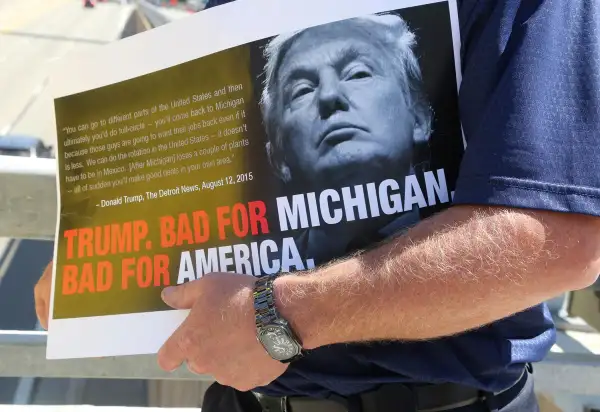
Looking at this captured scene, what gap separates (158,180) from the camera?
4.02 ft

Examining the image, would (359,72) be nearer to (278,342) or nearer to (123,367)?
(278,342)

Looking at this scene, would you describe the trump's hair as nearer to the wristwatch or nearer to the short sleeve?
the short sleeve

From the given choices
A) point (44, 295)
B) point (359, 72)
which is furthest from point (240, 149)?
point (44, 295)

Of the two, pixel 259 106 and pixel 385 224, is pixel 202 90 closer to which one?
pixel 259 106

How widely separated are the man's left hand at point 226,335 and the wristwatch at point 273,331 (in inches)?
0.5

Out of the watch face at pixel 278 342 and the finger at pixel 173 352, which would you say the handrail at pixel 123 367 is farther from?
the watch face at pixel 278 342

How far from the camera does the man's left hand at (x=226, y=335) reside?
105 centimetres

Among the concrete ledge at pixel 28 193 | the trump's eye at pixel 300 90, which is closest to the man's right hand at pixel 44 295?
the concrete ledge at pixel 28 193

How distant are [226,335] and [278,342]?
0.32 feet

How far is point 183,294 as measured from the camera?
1.16 metres

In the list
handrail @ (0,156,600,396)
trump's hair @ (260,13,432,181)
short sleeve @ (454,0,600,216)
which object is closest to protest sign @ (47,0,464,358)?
trump's hair @ (260,13,432,181)

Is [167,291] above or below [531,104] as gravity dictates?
below

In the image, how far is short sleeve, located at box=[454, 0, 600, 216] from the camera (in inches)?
35.0

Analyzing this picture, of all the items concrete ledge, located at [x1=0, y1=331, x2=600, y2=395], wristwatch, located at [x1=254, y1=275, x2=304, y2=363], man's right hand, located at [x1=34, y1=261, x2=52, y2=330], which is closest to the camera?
wristwatch, located at [x1=254, y1=275, x2=304, y2=363]
